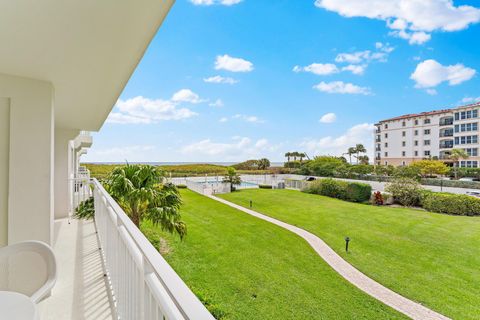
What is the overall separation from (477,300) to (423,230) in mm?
6155

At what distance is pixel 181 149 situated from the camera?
44875mm

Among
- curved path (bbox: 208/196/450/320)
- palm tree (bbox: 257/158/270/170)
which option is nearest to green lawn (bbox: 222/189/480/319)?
curved path (bbox: 208/196/450/320)

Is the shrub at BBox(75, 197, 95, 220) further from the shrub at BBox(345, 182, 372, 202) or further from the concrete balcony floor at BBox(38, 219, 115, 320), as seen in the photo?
the shrub at BBox(345, 182, 372, 202)

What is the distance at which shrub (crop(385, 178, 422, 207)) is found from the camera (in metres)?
18.2

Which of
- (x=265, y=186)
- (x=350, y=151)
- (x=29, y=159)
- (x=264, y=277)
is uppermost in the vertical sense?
(x=350, y=151)

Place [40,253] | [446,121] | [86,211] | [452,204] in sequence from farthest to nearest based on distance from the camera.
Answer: [446,121] < [452,204] < [86,211] < [40,253]

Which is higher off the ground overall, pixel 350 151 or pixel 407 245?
pixel 350 151

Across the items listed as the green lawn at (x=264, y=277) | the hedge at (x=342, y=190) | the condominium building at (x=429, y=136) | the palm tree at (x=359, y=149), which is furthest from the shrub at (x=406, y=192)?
the palm tree at (x=359, y=149)

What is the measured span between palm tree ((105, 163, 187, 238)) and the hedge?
57.5 feet

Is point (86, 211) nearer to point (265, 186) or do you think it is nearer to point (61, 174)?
point (61, 174)

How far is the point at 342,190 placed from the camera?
68.6 ft

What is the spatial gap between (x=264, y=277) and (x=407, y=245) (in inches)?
284

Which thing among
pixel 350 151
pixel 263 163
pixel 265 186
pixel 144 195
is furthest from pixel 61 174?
pixel 350 151

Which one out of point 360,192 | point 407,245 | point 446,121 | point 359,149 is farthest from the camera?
point 359,149
